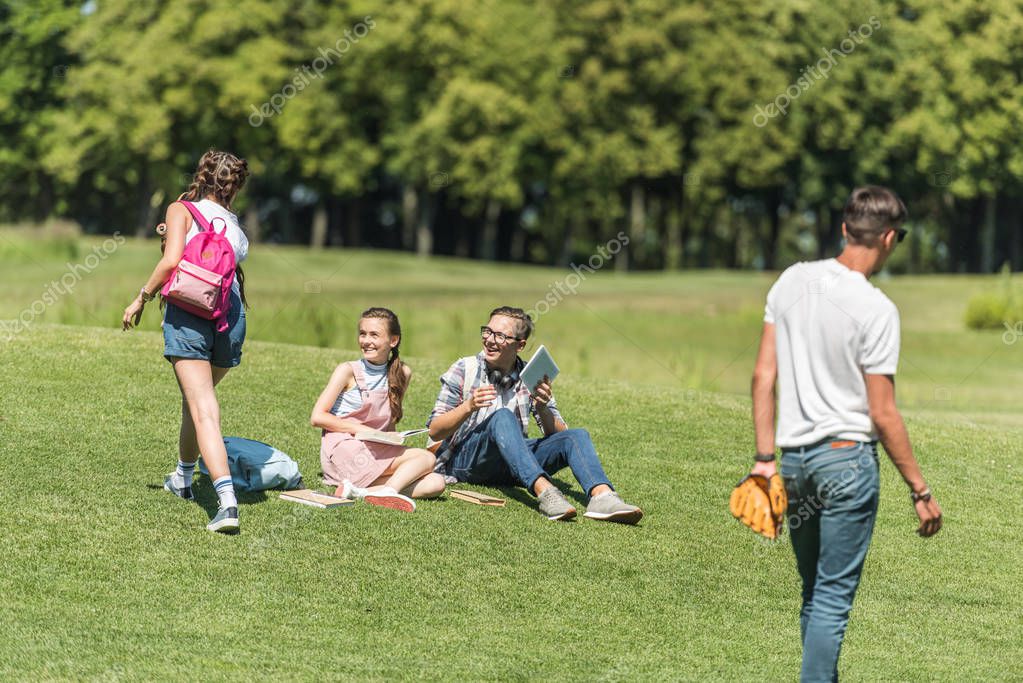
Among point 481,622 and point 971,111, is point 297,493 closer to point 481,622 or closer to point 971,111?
point 481,622

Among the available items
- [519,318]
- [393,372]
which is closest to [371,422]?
[393,372]

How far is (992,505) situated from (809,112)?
41.9m

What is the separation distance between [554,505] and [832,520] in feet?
11.3

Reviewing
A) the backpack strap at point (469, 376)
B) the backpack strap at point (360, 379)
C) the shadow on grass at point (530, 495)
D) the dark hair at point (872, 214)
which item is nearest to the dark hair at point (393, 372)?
the backpack strap at point (360, 379)

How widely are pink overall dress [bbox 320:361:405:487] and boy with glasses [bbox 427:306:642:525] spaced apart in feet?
1.06

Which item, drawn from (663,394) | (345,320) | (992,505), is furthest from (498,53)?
(992,505)

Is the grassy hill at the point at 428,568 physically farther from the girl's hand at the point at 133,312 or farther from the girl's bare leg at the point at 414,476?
the girl's hand at the point at 133,312

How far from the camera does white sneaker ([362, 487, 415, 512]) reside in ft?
27.9

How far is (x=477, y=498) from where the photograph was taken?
898 cm

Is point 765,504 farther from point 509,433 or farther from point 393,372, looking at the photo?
point 393,372

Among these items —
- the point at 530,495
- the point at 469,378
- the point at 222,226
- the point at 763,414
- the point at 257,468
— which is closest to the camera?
the point at 763,414

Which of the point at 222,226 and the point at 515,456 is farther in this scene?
the point at 515,456

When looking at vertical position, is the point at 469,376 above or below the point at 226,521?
above

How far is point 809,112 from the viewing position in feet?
166
